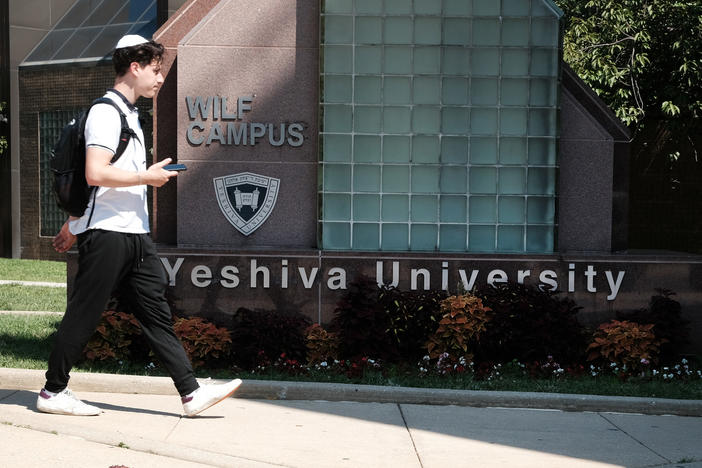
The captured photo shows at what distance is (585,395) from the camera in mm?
7148

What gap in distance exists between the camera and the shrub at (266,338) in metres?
8.23

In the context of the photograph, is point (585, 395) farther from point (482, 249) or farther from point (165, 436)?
point (165, 436)

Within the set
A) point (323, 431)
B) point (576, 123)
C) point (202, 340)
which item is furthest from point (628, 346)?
point (202, 340)

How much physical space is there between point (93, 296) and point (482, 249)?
430cm

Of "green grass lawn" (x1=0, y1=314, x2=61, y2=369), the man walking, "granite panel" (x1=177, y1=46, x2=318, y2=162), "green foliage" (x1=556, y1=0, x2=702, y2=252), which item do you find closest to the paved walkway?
the man walking

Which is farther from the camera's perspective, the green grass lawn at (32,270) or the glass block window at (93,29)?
the glass block window at (93,29)

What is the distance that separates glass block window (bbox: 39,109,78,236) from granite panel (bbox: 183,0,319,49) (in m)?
16.5

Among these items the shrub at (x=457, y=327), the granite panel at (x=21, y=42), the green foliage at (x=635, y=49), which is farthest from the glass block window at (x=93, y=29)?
the shrub at (x=457, y=327)

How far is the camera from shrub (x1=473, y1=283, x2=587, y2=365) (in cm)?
841

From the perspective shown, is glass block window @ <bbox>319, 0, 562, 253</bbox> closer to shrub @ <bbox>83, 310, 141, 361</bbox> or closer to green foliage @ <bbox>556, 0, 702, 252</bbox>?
A: shrub @ <bbox>83, 310, 141, 361</bbox>

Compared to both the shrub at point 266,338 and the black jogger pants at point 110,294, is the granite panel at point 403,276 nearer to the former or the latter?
the shrub at point 266,338

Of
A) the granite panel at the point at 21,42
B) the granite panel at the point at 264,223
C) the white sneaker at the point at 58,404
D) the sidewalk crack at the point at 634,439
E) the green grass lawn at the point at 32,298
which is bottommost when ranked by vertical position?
the sidewalk crack at the point at 634,439

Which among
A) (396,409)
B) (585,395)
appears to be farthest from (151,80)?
(585,395)

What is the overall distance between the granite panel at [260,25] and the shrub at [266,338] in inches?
99.7
